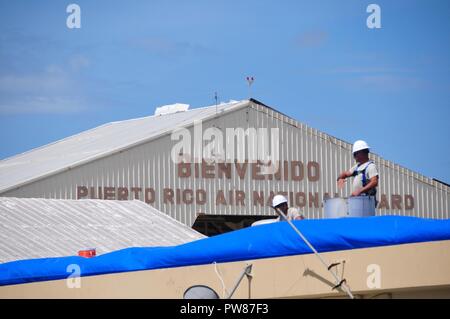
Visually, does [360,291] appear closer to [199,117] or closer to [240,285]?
[240,285]

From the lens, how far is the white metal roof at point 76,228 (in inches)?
842

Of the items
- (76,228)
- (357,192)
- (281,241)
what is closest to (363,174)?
(357,192)

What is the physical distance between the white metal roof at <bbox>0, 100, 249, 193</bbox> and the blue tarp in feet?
73.2

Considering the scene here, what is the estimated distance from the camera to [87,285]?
13.0 m

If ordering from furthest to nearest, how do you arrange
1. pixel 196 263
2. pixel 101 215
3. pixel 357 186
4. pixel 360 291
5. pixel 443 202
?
pixel 443 202 < pixel 101 215 < pixel 357 186 < pixel 196 263 < pixel 360 291

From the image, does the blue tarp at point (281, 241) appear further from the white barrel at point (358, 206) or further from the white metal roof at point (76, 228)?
the white metal roof at point (76, 228)

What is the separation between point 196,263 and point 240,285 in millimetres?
696

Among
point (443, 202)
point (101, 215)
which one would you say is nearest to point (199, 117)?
point (443, 202)

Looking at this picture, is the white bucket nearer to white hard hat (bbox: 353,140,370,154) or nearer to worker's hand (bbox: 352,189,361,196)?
worker's hand (bbox: 352,189,361,196)

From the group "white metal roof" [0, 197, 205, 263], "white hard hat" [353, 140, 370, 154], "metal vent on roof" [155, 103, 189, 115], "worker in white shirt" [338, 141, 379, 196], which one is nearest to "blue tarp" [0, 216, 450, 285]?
"worker in white shirt" [338, 141, 379, 196]

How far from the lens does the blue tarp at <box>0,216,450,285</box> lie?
11.6 m

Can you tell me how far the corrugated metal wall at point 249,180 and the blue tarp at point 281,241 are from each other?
2224 centimetres

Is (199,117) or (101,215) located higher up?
(199,117)

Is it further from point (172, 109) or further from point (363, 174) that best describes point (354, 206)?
point (172, 109)
